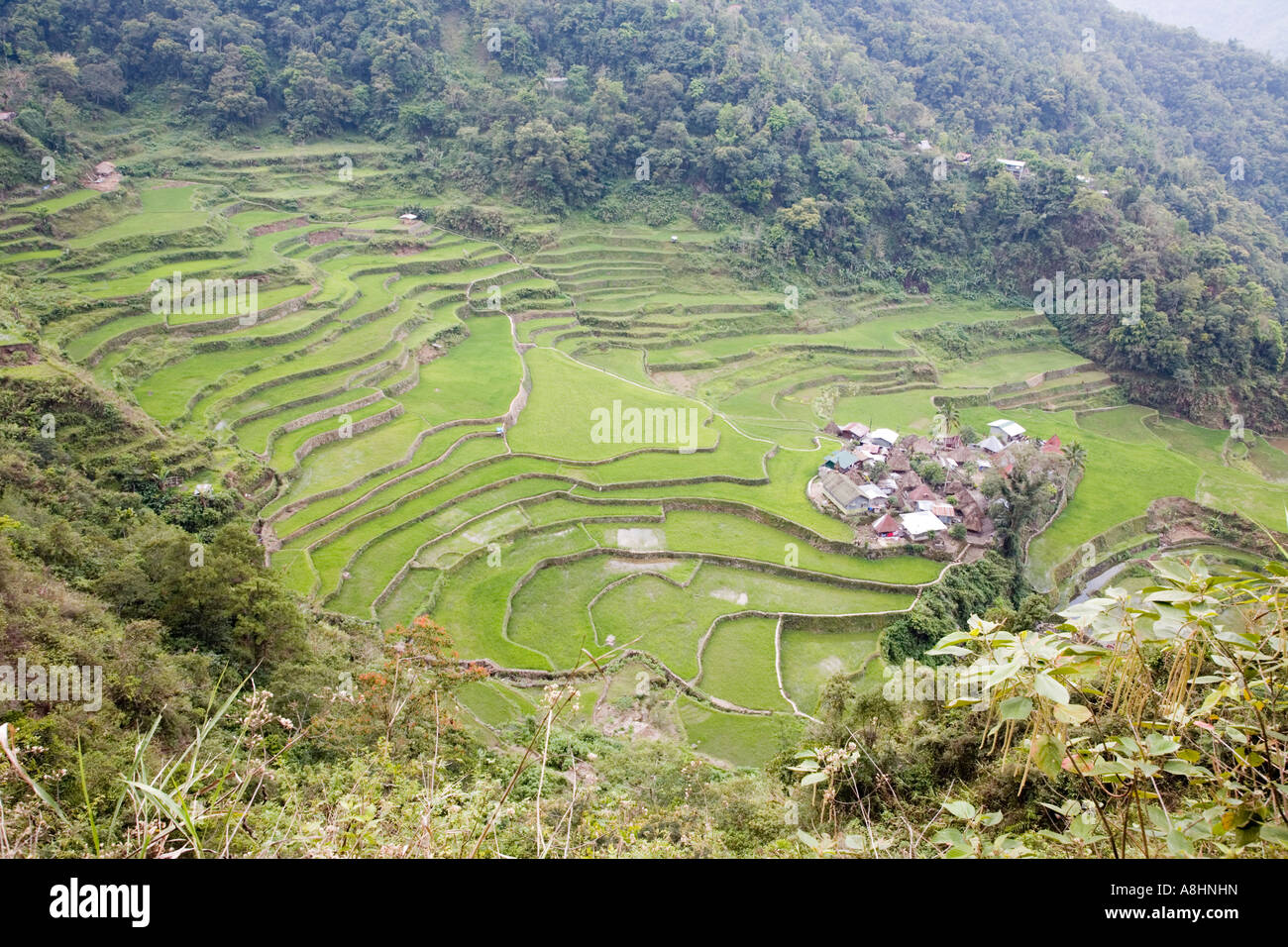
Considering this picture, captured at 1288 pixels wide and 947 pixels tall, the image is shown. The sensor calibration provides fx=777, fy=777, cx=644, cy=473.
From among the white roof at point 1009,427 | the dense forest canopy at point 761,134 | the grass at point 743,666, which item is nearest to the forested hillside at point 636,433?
the grass at point 743,666

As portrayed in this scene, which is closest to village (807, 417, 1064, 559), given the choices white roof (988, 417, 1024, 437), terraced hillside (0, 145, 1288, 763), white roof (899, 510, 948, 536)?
white roof (899, 510, 948, 536)

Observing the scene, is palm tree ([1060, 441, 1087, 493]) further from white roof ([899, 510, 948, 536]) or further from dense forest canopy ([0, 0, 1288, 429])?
dense forest canopy ([0, 0, 1288, 429])

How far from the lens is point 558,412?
75.9ft

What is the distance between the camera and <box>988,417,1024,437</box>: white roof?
26.0m

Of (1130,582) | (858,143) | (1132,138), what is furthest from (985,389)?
(1132,138)

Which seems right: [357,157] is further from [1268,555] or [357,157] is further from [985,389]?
[1268,555]

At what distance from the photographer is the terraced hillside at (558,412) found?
16016 millimetres

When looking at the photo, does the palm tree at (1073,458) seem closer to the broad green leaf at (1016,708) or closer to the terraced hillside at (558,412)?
the terraced hillside at (558,412)

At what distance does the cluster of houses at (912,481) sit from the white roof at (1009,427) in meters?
0.52

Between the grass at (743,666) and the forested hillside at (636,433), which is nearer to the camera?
the forested hillside at (636,433)

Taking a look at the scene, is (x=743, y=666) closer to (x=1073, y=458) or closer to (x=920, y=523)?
(x=920, y=523)

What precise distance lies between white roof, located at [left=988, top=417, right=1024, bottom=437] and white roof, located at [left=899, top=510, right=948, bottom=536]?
7.97 m

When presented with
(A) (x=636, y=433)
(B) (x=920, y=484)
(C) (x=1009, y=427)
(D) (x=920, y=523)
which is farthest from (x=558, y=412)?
(C) (x=1009, y=427)

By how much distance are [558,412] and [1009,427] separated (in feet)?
49.9
